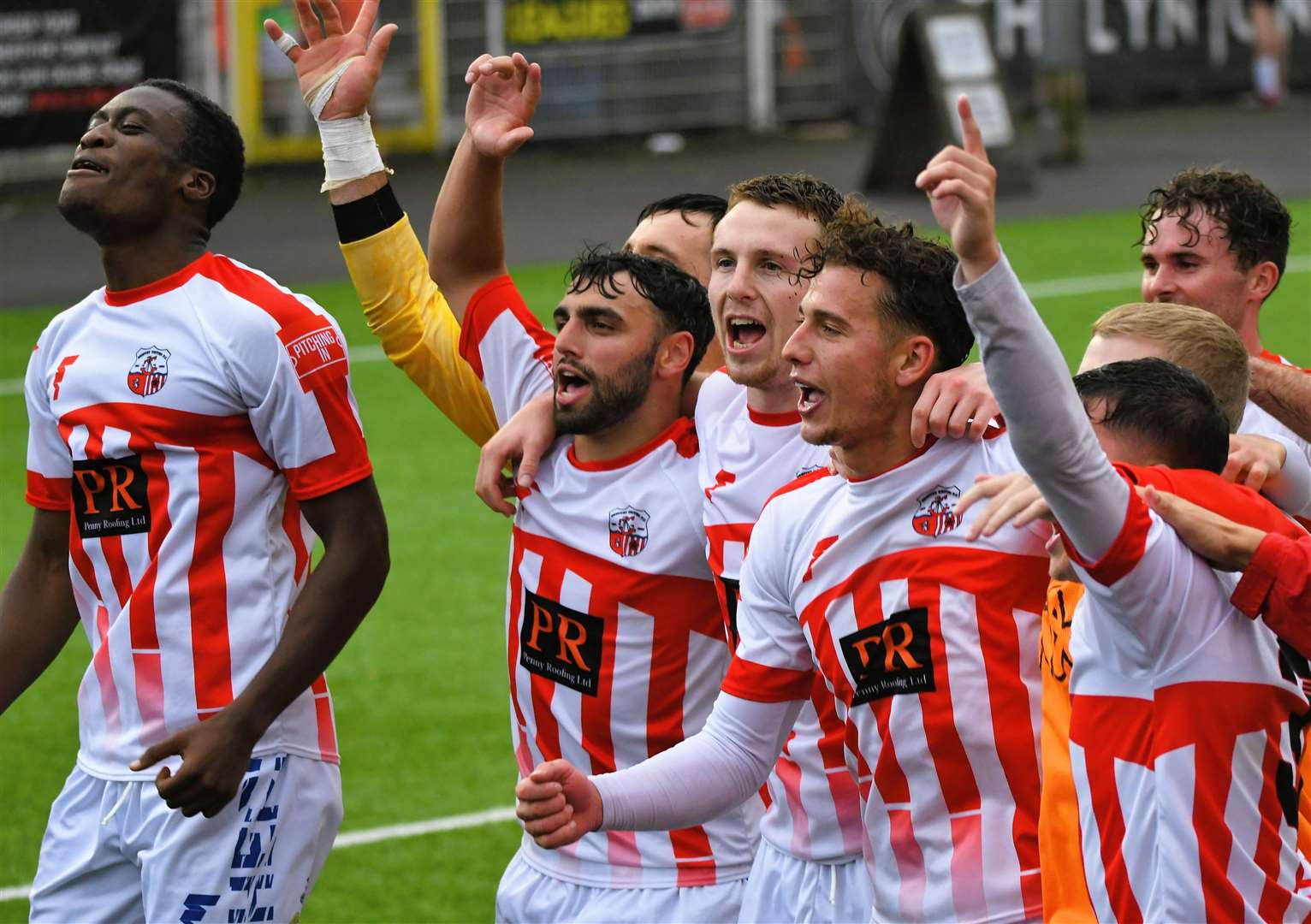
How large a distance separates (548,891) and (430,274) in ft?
5.23

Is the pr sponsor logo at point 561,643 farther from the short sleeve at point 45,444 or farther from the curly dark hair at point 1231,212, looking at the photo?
the curly dark hair at point 1231,212

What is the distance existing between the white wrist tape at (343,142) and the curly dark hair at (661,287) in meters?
0.61

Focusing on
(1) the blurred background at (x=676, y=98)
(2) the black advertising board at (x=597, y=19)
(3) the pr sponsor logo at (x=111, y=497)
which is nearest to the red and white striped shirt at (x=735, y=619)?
(3) the pr sponsor logo at (x=111, y=497)

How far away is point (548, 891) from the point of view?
4523 millimetres

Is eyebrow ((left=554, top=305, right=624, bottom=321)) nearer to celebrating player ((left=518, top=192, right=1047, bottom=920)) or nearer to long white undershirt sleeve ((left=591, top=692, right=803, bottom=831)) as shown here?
celebrating player ((left=518, top=192, right=1047, bottom=920))

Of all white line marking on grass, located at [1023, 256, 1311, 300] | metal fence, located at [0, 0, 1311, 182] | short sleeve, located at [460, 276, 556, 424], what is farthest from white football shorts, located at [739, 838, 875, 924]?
metal fence, located at [0, 0, 1311, 182]

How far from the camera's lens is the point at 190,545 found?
4348mm

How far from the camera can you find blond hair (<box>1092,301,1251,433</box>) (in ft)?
13.1

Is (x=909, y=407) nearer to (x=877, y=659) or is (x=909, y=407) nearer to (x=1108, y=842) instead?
(x=877, y=659)

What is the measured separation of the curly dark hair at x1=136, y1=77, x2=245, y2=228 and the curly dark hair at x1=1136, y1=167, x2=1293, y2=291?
7.73 ft

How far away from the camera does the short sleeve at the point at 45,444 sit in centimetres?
455

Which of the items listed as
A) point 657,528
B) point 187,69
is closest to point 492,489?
point 657,528

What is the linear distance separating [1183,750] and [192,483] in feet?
7.40

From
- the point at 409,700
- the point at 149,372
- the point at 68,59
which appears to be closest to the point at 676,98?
the point at 68,59
